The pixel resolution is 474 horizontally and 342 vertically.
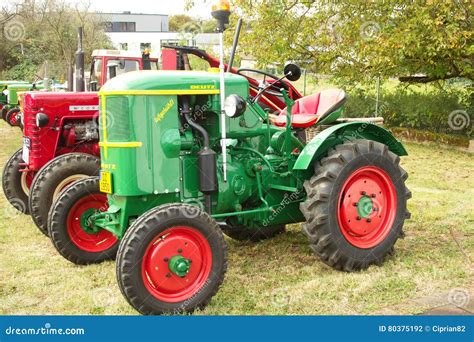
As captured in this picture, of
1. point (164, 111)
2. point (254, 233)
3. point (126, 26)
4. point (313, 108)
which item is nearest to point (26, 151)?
point (254, 233)

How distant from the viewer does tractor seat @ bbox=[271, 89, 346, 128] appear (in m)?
4.89

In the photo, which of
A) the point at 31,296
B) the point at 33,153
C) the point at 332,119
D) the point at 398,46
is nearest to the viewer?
the point at 31,296

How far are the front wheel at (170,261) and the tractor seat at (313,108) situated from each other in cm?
156

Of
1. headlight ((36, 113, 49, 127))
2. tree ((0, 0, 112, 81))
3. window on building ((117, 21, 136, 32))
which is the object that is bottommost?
headlight ((36, 113, 49, 127))

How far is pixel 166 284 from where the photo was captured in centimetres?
361

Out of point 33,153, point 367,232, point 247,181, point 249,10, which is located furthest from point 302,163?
point 249,10

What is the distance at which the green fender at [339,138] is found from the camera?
14.1 feet

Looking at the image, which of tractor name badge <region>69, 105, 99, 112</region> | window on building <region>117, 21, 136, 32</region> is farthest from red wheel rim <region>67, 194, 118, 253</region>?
window on building <region>117, 21, 136, 32</region>

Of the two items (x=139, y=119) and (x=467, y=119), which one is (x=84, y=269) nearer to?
(x=139, y=119)

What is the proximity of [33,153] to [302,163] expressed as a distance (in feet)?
10.8

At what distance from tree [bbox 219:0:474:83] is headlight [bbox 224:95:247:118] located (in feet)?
22.0

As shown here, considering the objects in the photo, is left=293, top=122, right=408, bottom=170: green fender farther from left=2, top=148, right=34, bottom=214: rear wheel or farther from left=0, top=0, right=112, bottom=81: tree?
left=0, top=0, right=112, bottom=81: tree

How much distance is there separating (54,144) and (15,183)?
0.87 meters

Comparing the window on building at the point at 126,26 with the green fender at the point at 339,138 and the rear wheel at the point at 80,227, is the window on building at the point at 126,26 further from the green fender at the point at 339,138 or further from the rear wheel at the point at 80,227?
the green fender at the point at 339,138
